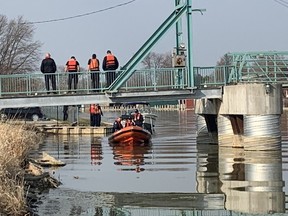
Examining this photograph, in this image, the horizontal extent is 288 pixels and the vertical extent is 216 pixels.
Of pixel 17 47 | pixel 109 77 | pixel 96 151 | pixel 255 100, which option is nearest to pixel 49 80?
pixel 109 77

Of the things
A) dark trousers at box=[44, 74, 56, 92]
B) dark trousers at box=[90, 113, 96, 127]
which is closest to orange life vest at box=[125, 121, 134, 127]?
dark trousers at box=[44, 74, 56, 92]

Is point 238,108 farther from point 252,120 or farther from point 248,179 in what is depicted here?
point 248,179

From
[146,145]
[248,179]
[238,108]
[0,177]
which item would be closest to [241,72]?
[238,108]

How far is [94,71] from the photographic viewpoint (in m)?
30.3

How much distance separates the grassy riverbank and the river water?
991mm

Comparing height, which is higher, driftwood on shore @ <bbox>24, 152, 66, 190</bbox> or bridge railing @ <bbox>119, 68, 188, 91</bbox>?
bridge railing @ <bbox>119, 68, 188, 91</bbox>

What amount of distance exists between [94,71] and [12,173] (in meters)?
15.0

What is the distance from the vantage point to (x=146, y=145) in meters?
35.0

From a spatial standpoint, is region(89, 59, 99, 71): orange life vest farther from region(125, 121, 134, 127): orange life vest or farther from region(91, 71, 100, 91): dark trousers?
region(125, 121, 134, 127): orange life vest

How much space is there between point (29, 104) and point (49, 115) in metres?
34.6

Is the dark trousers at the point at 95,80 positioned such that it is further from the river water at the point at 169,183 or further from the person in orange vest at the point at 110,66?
the river water at the point at 169,183

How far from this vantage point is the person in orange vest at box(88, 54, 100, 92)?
3034 centimetres

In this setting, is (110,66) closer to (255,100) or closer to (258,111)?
(255,100)

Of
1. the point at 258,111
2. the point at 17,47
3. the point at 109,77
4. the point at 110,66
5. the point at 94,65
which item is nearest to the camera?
the point at 258,111
